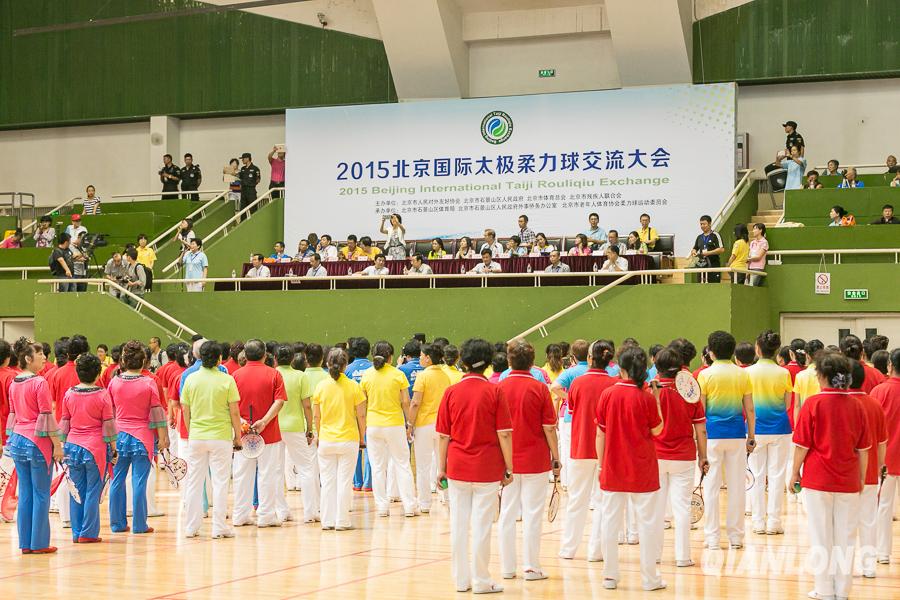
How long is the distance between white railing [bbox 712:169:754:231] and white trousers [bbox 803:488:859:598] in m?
13.7

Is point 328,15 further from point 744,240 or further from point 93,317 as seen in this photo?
point 744,240

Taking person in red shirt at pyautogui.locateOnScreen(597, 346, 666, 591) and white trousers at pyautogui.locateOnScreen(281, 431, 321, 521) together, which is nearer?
person in red shirt at pyautogui.locateOnScreen(597, 346, 666, 591)

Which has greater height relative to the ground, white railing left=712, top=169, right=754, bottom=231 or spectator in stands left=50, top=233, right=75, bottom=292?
white railing left=712, top=169, right=754, bottom=231

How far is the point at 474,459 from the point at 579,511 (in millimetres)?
1743

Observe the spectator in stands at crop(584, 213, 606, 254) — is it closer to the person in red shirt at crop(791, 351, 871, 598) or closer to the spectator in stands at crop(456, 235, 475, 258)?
the spectator in stands at crop(456, 235, 475, 258)

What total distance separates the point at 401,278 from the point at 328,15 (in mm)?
9769

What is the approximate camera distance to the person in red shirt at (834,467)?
7.42m

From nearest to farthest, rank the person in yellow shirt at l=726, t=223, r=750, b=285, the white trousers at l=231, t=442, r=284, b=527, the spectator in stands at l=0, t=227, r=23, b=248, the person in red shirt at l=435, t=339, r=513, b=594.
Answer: the person in red shirt at l=435, t=339, r=513, b=594, the white trousers at l=231, t=442, r=284, b=527, the person in yellow shirt at l=726, t=223, r=750, b=285, the spectator in stands at l=0, t=227, r=23, b=248

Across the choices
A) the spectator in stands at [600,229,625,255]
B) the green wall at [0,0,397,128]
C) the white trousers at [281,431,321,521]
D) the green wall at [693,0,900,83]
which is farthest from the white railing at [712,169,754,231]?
the white trousers at [281,431,321,521]

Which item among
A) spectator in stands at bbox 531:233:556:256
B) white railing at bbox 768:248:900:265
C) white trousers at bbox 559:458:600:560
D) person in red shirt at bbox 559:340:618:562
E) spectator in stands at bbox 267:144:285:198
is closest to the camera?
person in red shirt at bbox 559:340:618:562

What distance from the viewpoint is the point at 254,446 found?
10.9 metres

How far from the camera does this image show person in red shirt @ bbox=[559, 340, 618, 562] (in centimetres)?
895

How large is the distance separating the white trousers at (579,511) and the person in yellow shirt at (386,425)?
2.88 meters

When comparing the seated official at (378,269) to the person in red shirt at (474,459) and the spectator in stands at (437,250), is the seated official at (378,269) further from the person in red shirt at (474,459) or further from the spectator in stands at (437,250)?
the person in red shirt at (474,459)
